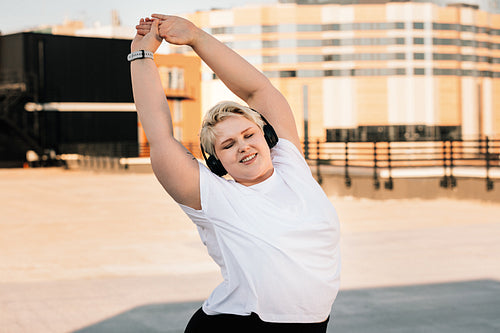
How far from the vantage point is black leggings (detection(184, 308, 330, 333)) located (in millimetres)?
2271

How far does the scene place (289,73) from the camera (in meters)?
85.6

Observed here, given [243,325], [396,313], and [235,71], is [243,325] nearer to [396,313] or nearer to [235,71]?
[235,71]

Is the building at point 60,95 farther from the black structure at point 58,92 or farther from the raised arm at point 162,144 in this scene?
the raised arm at point 162,144

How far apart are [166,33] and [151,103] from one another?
282mm

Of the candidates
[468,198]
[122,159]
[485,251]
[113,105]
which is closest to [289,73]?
[113,105]

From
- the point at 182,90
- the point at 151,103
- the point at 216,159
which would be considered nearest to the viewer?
the point at 151,103

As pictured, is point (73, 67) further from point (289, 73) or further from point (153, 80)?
point (153, 80)

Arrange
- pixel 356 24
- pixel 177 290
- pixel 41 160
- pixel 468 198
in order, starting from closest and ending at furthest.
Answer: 1. pixel 177 290
2. pixel 468 198
3. pixel 41 160
4. pixel 356 24

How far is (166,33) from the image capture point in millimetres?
2428

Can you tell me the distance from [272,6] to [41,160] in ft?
158

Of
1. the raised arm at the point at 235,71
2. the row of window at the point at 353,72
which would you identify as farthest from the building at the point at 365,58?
the raised arm at the point at 235,71

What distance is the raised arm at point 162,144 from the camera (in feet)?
7.11

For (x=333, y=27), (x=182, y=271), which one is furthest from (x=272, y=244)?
(x=333, y=27)

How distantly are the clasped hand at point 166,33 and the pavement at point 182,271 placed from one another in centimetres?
340
